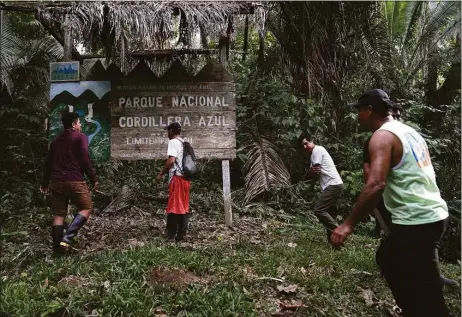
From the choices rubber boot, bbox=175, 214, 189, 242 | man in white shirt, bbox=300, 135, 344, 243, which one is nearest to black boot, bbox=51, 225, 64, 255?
rubber boot, bbox=175, 214, 189, 242

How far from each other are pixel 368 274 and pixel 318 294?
3.10 ft

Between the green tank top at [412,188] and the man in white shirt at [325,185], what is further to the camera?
the man in white shirt at [325,185]

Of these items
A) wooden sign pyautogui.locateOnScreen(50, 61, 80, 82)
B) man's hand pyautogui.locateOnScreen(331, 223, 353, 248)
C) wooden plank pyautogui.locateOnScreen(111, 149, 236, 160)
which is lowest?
man's hand pyautogui.locateOnScreen(331, 223, 353, 248)

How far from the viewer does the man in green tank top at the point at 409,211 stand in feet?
9.05

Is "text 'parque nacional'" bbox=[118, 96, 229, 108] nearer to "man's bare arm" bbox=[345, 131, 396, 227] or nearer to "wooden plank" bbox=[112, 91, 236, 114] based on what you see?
"wooden plank" bbox=[112, 91, 236, 114]

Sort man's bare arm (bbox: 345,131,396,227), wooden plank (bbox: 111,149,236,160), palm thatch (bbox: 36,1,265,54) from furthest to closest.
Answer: wooden plank (bbox: 111,149,236,160) → palm thatch (bbox: 36,1,265,54) → man's bare arm (bbox: 345,131,396,227)

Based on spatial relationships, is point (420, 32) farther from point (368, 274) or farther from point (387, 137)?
point (387, 137)

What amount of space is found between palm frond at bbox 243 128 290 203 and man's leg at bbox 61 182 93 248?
375 cm

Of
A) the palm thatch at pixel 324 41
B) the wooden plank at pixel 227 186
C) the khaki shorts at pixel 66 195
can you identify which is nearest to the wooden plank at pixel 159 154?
the wooden plank at pixel 227 186

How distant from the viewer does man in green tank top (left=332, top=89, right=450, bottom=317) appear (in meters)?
2.76

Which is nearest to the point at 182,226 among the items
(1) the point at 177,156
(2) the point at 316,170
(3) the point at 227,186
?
(1) the point at 177,156

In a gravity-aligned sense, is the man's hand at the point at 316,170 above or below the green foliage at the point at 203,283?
above

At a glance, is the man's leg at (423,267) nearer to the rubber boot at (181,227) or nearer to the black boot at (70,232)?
the rubber boot at (181,227)

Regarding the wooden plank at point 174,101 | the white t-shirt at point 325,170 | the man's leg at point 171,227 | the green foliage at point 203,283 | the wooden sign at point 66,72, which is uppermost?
the wooden sign at point 66,72
